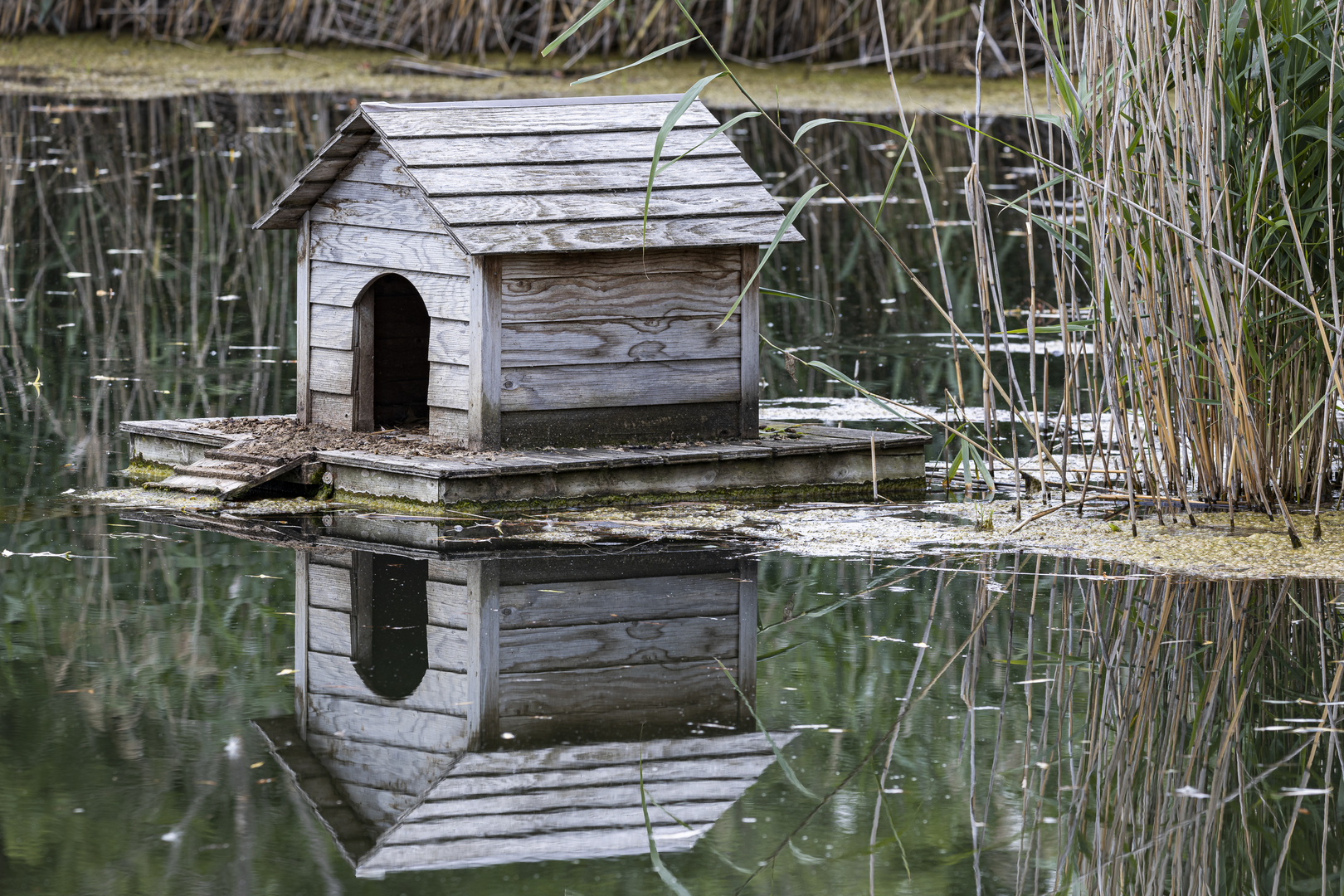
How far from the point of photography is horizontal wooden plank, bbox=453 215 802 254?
20.1ft

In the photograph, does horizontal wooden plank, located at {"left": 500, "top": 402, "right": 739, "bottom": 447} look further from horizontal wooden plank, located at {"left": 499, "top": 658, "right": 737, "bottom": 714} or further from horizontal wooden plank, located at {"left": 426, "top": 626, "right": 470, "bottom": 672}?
horizontal wooden plank, located at {"left": 499, "top": 658, "right": 737, "bottom": 714}

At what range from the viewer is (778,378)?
28.5 feet

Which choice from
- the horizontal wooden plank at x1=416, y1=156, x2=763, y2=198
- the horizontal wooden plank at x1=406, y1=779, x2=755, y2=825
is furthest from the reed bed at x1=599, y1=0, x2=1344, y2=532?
the horizontal wooden plank at x1=406, y1=779, x2=755, y2=825

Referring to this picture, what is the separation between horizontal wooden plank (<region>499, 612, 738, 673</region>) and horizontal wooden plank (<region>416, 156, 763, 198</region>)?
188 centimetres

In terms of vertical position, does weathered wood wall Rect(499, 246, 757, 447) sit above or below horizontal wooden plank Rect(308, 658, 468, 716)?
above

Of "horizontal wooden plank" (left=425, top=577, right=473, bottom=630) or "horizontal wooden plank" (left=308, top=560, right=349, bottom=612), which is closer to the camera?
"horizontal wooden plank" (left=425, top=577, right=473, bottom=630)

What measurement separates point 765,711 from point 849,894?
959 mm

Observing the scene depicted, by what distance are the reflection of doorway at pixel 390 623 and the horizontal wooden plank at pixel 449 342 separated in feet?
3.14

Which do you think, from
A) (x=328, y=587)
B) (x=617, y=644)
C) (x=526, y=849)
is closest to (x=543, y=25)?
(x=328, y=587)

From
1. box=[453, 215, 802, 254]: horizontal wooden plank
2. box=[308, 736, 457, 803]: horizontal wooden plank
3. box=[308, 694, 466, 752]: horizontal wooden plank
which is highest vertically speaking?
box=[453, 215, 802, 254]: horizontal wooden plank

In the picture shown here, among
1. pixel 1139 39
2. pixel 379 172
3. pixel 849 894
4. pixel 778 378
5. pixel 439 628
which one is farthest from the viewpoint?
pixel 778 378

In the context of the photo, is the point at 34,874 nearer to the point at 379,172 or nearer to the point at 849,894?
the point at 849,894

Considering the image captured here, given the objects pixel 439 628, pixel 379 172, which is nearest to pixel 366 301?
pixel 379 172

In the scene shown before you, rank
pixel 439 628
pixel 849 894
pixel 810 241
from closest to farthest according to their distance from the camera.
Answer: pixel 849 894 < pixel 439 628 < pixel 810 241
